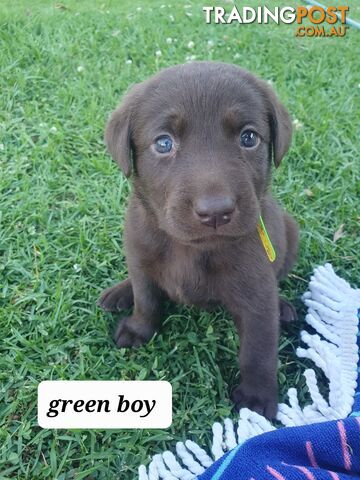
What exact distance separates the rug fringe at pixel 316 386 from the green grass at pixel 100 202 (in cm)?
12

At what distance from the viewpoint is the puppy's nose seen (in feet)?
6.07

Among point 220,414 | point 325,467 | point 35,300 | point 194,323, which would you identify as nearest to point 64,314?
point 35,300

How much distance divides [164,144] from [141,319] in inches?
Result: 35.8

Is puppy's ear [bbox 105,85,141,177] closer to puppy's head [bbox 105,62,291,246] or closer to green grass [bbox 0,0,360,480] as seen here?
puppy's head [bbox 105,62,291,246]

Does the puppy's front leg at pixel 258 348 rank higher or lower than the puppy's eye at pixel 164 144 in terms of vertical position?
lower

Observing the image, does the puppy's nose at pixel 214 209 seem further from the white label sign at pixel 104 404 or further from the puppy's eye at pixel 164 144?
the white label sign at pixel 104 404

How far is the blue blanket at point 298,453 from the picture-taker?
190 cm

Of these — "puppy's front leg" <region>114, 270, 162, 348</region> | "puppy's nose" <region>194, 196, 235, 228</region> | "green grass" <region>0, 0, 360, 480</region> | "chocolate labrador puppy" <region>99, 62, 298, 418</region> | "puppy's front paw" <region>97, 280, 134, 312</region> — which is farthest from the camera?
"puppy's front paw" <region>97, 280, 134, 312</region>

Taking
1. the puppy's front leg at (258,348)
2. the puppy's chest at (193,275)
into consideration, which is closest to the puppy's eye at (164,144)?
the puppy's chest at (193,275)

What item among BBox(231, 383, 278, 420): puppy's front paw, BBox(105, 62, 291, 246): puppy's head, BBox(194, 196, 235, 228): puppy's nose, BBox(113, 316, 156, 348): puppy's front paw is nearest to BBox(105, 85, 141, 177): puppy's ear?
BBox(105, 62, 291, 246): puppy's head

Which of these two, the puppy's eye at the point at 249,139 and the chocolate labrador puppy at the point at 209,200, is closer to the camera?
the chocolate labrador puppy at the point at 209,200

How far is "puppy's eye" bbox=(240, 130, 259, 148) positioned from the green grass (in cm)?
96

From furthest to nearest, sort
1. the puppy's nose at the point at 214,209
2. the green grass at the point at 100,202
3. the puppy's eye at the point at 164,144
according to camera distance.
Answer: the green grass at the point at 100,202 < the puppy's eye at the point at 164,144 < the puppy's nose at the point at 214,209

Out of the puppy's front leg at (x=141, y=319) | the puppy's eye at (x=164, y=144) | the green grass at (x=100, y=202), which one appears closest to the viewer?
the puppy's eye at (x=164, y=144)
